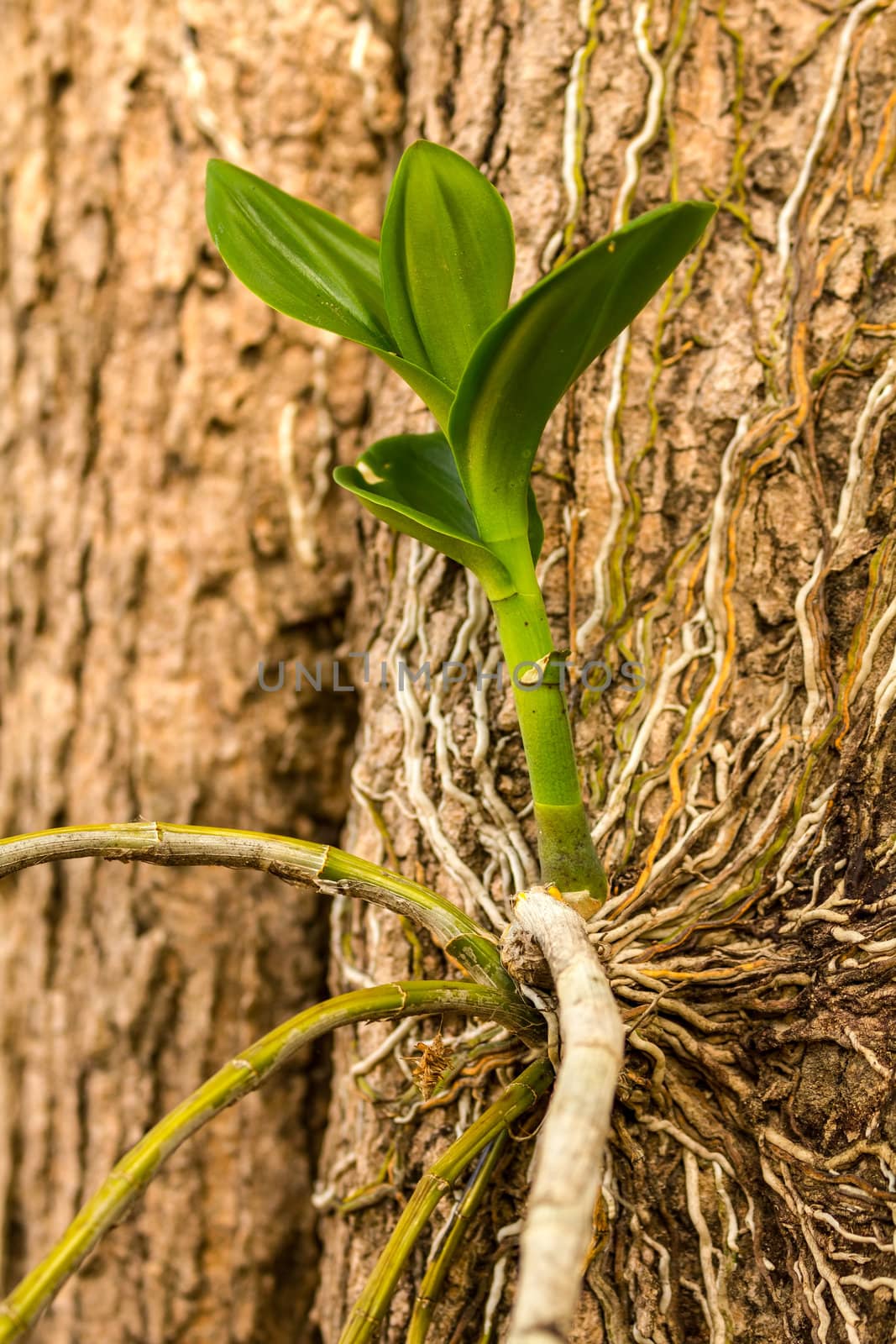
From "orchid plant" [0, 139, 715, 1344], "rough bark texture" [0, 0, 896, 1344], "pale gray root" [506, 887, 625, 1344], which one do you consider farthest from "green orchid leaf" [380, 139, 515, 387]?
"pale gray root" [506, 887, 625, 1344]

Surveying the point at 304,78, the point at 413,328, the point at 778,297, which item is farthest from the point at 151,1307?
the point at 304,78

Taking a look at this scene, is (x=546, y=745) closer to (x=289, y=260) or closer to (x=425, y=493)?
(x=425, y=493)

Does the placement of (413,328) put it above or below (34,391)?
below

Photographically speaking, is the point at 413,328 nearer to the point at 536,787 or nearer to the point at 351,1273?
the point at 536,787

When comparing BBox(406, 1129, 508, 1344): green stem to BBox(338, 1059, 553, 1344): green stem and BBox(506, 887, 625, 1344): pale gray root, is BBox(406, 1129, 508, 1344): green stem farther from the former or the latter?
BBox(506, 887, 625, 1344): pale gray root

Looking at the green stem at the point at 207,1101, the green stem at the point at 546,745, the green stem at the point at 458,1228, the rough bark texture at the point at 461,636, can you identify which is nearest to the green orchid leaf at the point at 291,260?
the green stem at the point at 546,745

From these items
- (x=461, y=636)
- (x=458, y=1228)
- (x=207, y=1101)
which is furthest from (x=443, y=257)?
(x=458, y=1228)

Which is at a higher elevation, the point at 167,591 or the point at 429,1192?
the point at 167,591

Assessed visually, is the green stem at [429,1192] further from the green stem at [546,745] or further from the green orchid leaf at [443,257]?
the green orchid leaf at [443,257]
